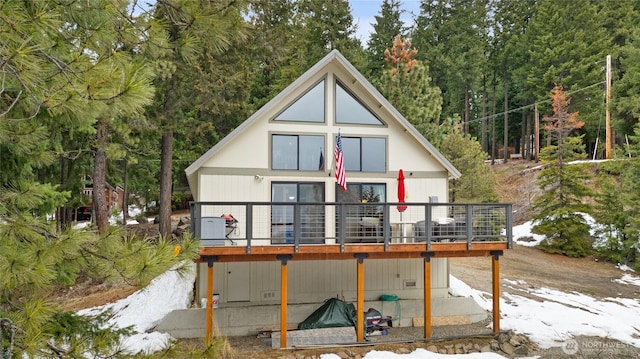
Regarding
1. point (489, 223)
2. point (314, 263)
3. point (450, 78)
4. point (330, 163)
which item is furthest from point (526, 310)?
point (450, 78)

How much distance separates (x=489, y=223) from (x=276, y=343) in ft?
20.8

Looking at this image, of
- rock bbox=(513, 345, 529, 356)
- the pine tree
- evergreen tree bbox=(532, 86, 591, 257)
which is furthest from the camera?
evergreen tree bbox=(532, 86, 591, 257)

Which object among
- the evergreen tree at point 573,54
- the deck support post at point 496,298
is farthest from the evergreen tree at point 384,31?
the deck support post at point 496,298

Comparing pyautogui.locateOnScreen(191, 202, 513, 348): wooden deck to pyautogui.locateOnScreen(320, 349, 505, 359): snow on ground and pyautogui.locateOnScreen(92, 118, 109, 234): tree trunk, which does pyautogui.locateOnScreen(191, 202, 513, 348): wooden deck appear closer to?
pyautogui.locateOnScreen(320, 349, 505, 359): snow on ground

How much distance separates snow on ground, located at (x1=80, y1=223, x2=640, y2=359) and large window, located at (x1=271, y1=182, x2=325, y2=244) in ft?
8.88

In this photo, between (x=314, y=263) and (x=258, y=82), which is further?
(x=258, y=82)

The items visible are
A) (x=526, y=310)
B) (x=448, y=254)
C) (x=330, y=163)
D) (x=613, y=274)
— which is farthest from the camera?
(x=613, y=274)

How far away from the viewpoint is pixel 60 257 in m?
3.36

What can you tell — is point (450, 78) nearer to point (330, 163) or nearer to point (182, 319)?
point (330, 163)

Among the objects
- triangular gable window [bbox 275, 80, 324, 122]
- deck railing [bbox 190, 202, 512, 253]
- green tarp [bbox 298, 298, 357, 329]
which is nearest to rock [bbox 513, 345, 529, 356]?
deck railing [bbox 190, 202, 512, 253]

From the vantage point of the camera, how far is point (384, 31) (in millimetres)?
32031

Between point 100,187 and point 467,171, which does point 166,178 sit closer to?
point 100,187

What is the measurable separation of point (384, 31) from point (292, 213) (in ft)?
85.2

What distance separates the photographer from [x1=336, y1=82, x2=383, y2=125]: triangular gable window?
1114 centimetres
